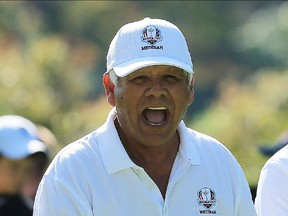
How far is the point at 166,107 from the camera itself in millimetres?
5078

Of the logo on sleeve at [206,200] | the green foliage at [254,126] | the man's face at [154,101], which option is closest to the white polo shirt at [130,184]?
the logo on sleeve at [206,200]

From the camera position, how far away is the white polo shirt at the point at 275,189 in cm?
561

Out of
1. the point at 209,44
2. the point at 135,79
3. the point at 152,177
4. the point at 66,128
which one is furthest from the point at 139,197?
the point at 209,44

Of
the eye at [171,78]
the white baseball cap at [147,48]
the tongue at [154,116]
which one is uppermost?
Result: the white baseball cap at [147,48]

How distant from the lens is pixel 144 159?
17.3ft

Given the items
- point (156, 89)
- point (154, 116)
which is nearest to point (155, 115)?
point (154, 116)

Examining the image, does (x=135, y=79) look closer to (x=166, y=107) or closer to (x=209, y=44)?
(x=166, y=107)

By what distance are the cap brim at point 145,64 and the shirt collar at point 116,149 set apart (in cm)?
25

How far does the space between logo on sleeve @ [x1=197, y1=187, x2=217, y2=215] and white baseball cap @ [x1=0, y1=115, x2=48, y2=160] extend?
1.66m

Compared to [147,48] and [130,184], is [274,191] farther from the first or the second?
[147,48]

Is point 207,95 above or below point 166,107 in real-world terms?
below

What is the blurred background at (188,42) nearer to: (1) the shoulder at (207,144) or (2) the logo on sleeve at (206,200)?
(1) the shoulder at (207,144)

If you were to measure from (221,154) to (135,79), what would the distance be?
0.52 m

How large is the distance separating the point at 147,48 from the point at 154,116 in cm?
27
